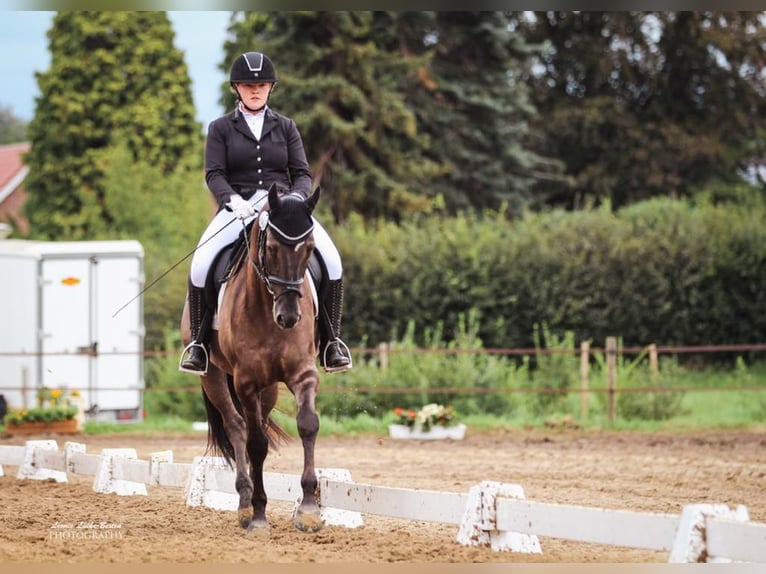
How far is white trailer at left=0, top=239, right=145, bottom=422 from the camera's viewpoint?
19.0m

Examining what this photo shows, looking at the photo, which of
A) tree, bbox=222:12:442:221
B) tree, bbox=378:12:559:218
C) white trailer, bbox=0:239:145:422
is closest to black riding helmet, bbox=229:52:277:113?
white trailer, bbox=0:239:145:422

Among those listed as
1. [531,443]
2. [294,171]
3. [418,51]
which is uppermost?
[418,51]

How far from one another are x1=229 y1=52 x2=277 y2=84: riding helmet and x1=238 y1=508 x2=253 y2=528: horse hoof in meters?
2.70

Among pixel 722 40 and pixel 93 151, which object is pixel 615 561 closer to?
pixel 722 40

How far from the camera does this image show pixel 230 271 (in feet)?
26.6

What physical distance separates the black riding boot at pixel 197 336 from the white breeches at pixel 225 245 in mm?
103

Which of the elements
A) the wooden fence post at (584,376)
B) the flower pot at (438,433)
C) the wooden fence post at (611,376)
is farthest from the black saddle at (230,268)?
the wooden fence post at (584,376)

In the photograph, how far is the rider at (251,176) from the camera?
26.6ft

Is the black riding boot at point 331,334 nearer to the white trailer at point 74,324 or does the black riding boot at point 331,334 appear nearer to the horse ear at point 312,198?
the horse ear at point 312,198

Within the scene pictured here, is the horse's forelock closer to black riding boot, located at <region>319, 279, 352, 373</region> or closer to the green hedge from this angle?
black riding boot, located at <region>319, 279, 352, 373</region>

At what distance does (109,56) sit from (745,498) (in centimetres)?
3076

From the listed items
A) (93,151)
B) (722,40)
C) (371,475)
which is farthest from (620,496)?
(93,151)

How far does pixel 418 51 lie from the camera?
3394 cm

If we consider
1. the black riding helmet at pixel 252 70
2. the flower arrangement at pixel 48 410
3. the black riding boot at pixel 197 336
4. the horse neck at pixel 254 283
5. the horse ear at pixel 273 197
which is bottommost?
the flower arrangement at pixel 48 410
